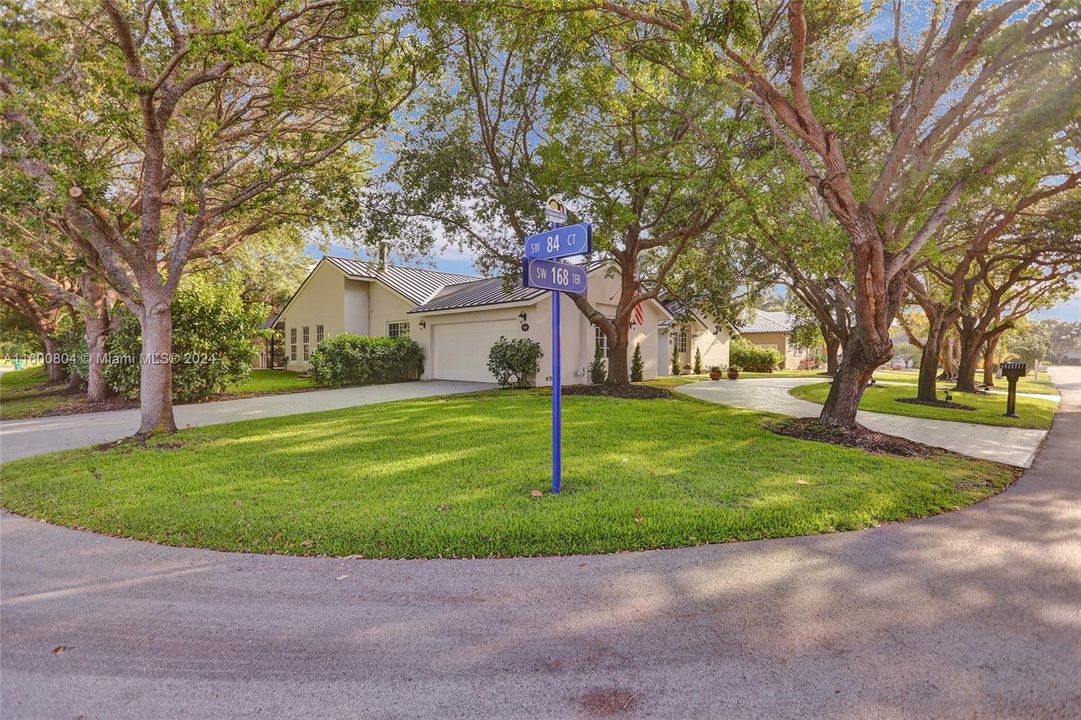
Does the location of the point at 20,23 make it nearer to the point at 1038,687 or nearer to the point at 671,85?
the point at 671,85

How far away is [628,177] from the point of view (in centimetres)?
1034

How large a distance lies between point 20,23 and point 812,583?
11296 millimetres

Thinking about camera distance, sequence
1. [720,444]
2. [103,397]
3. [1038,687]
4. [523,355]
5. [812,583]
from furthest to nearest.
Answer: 1. [523,355]
2. [103,397]
3. [720,444]
4. [812,583]
5. [1038,687]

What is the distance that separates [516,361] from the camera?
15742 millimetres

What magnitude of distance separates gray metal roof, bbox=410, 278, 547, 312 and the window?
9894 mm

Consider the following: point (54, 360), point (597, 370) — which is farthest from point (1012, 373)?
point (54, 360)

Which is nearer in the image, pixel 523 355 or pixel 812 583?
pixel 812 583

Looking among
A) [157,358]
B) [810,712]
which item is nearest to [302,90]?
[157,358]

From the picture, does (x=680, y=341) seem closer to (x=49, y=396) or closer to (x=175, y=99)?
(x=175, y=99)

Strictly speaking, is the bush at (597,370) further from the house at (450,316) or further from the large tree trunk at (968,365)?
the large tree trunk at (968,365)

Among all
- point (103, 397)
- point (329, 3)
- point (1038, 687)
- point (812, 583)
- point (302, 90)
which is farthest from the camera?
point (103, 397)

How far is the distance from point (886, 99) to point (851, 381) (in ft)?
18.5

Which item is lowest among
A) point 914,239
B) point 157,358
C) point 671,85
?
point 157,358

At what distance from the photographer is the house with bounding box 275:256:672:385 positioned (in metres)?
16.9
